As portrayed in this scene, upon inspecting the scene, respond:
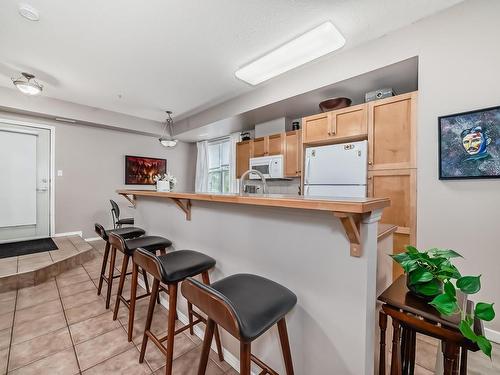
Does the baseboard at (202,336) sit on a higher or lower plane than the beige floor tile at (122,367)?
higher

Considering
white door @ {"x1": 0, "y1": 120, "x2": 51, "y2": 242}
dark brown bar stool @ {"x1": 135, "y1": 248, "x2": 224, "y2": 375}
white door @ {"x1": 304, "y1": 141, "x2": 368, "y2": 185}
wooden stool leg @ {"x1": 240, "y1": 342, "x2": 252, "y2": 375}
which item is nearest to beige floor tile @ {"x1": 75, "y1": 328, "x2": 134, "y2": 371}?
dark brown bar stool @ {"x1": 135, "y1": 248, "x2": 224, "y2": 375}

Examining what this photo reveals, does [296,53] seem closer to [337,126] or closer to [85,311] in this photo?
[337,126]

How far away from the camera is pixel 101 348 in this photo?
167 cm

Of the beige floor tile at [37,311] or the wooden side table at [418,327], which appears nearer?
the wooden side table at [418,327]

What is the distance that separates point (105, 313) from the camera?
2.13 meters

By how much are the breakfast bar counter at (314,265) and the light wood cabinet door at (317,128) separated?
76.4 inches

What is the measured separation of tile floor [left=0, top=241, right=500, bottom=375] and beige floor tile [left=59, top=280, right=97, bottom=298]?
0.05 m

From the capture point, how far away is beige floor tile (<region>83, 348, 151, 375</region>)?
1465 millimetres

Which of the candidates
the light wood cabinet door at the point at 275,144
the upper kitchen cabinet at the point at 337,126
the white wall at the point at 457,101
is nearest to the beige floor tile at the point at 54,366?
the white wall at the point at 457,101

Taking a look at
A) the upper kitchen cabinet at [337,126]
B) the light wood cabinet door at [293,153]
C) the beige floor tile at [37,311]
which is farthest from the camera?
the light wood cabinet door at [293,153]

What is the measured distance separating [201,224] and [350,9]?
2220 millimetres

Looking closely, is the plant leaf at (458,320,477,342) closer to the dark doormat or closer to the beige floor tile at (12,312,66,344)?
the beige floor tile at (12,312,66,344)

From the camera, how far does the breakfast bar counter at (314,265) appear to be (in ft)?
3.20

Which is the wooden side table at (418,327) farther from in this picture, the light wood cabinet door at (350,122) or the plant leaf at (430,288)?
the light wood cabinet door at (350,122)
